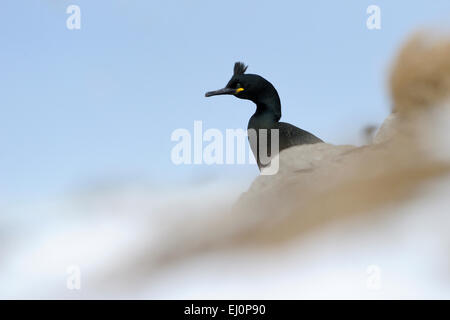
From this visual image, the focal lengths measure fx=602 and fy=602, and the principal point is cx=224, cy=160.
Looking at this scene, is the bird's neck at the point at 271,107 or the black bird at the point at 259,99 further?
the bird's neck at the point at 271,107

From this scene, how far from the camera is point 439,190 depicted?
4852mm

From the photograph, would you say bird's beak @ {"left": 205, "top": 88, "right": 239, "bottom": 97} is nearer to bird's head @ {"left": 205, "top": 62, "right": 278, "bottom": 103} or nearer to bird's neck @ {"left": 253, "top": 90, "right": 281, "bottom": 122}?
bird's head @ {"left": 205, "top": 62, "right": 278, "bottom": 103}

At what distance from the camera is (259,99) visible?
702 cm

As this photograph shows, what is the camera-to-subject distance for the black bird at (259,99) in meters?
6.79

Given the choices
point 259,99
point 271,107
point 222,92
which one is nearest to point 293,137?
point 271,107

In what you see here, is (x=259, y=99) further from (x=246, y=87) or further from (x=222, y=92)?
(x=222, y=92)

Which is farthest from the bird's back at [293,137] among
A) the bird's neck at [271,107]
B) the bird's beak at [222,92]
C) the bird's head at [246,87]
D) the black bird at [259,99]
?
the bird's beak at [222,92]

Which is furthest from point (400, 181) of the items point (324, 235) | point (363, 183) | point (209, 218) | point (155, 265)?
point (155, 265)

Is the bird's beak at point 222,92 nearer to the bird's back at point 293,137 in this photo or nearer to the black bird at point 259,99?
the black bird at point 259,99

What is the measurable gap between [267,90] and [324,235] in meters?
2.65

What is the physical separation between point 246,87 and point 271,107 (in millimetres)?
389

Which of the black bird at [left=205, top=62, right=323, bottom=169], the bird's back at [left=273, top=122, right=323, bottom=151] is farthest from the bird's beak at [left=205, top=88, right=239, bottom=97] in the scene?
the bird's back at [left=273, top=122, right=323, bottom=151]

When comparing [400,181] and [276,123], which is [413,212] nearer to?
[400,181]

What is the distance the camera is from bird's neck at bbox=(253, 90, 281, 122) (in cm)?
693
